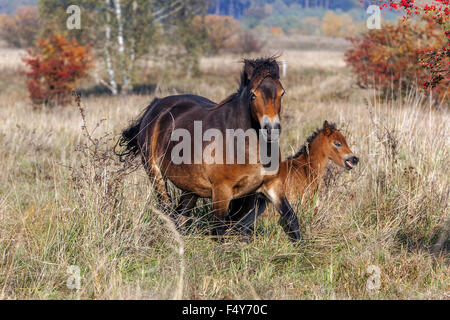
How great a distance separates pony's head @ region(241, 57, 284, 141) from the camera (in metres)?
4.51

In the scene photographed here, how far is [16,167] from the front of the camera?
344 inches

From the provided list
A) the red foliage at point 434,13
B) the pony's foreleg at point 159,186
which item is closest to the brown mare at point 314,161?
the pony's foreleg at point 159,186

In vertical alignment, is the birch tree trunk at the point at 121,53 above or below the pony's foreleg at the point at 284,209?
above

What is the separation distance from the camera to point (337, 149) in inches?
274

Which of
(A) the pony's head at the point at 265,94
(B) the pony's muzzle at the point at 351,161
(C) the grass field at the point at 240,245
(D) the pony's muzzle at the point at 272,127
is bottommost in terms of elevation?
(C) the grass field at the point at 240,245

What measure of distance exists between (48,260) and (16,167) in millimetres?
4637

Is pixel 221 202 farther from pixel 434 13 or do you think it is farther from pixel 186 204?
pixel 434 13

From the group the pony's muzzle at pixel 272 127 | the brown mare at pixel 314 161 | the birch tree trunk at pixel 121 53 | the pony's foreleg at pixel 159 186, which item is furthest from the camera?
the birch tree trunk at pixel 121 53

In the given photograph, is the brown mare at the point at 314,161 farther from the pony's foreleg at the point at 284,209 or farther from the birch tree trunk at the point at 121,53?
the birch tree trunk at the point at 121,53

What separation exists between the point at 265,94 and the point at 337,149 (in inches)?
104

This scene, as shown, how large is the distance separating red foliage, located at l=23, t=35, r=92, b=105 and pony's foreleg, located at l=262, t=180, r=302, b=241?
1588cm

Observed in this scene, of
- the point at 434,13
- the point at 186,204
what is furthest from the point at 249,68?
the point at 186,204

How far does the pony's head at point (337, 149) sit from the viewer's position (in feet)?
22.6
